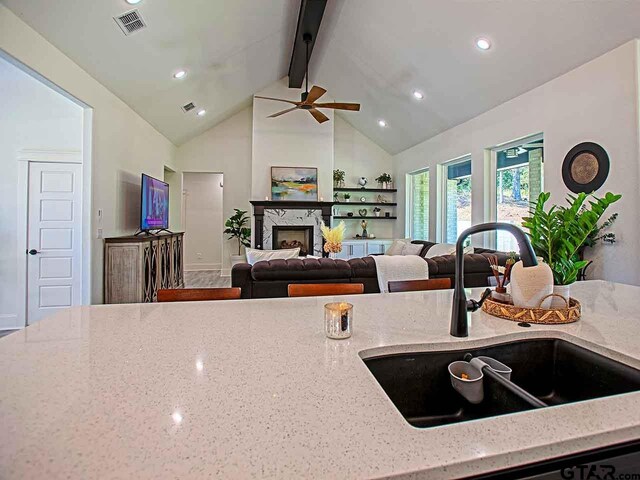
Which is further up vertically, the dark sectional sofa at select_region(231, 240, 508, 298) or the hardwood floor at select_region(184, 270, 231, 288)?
the dark sectional sofa at select_region(231, 240, 508, 298)

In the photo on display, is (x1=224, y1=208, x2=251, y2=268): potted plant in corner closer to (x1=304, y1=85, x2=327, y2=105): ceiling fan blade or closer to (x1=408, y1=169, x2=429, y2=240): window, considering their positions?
(x1=304, y1=85, x2=327, y2=105): ceiling fan blade

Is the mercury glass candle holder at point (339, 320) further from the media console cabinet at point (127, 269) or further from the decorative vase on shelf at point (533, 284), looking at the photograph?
the media console cabinet at point (127, 269)

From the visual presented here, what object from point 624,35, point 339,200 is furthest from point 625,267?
point 339,200

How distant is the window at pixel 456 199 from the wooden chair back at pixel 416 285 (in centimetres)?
401

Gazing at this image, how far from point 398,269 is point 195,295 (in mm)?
1967

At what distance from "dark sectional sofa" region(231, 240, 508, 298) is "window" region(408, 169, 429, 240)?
152 inches

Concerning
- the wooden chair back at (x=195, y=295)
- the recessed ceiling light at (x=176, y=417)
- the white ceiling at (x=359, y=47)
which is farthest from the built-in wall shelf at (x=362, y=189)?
the recessed ceiling light at (x=176, y=417)

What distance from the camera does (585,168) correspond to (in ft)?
11.6

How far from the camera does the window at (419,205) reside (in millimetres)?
7141

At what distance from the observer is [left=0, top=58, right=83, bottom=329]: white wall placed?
3.83 m

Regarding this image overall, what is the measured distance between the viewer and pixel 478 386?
0.90 metres

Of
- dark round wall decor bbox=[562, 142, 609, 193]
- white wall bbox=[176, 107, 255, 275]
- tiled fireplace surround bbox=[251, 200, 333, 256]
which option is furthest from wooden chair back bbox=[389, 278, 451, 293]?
white wall bbox=[176, 107, 255, 275]

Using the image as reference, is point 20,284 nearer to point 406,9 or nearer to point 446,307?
point 446,307

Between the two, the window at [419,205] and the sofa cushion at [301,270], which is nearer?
the sofa cushion at [301,270]
